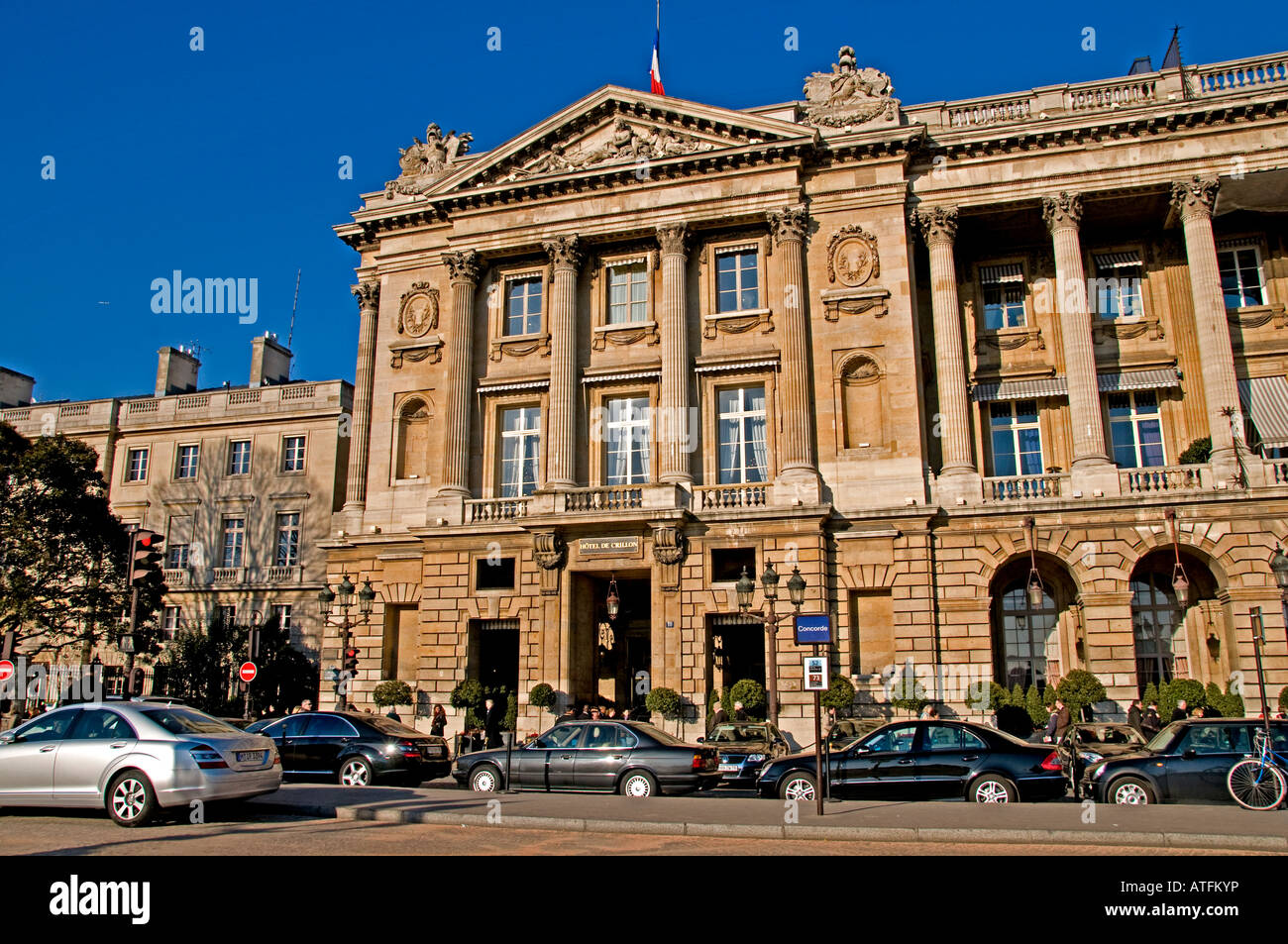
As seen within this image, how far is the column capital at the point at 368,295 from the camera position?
38.7m

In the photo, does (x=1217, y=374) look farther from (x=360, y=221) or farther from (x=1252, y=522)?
(x=360, y=221)

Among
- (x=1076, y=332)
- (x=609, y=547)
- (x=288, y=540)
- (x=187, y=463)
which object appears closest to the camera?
(x=609, y=547)

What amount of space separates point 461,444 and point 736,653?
1150 centimetres

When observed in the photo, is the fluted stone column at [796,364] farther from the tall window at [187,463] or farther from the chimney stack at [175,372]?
the chimney stack at [175,372]

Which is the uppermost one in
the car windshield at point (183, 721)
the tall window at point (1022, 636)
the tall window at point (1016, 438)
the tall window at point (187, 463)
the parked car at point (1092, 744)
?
the tall window at point (187, 463)

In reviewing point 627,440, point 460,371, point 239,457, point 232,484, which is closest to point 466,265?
point 460,371

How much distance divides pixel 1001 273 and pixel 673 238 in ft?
36.4

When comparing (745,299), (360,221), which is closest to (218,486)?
(360,221)

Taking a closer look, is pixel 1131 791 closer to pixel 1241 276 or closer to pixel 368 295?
pixel 1241 276

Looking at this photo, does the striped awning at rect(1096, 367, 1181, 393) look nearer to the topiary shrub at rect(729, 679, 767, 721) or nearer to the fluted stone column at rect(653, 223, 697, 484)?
the fluted stone column at rect(653, 223, 697, 484)

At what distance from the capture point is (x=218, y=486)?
47.9 metres

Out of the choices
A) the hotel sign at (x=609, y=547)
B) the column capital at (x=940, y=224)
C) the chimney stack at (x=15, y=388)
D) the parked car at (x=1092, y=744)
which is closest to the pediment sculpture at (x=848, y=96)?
the column capital at (x=940, y=224)

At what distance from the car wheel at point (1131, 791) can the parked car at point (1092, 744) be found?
8.18ft

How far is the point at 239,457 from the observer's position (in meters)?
48.2
